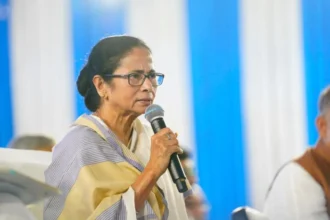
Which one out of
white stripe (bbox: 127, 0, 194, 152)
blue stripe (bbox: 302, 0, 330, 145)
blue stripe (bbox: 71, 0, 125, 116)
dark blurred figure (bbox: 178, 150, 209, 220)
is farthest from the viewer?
blue stripe (bbox: 71, 0, 125, 116)

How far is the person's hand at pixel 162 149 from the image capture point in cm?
152

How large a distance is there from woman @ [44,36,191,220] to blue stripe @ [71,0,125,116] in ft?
5.83

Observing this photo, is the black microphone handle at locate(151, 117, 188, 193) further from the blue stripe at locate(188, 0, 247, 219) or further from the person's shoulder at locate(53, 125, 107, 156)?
the blue stripe at locate(188, 0, 247, 219)

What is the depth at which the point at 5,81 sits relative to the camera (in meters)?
3.76

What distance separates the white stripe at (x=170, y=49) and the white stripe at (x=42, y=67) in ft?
1.34

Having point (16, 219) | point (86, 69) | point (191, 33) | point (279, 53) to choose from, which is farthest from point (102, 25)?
point (16, 219)

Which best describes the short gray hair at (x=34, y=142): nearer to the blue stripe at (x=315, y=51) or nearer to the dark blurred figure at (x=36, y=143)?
the dark blurred figure at (x=36, y=143)

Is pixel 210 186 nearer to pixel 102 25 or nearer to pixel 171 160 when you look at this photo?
pixel 102 25

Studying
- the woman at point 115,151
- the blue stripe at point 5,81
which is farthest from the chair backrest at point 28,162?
the blue stripe at point 5,81

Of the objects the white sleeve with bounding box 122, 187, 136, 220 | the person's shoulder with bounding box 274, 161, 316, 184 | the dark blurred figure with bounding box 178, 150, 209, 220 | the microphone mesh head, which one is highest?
the microphone mesh head

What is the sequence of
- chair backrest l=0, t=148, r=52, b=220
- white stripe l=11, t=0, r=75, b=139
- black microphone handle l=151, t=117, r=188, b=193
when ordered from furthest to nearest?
white stripe l=11, t=0, r=75, b=139 → chair backrest l=0, t=148, r=52, b=220 → black microphone handle l=151, t=117, r=188, b=193

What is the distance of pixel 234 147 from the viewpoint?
340 centimetres

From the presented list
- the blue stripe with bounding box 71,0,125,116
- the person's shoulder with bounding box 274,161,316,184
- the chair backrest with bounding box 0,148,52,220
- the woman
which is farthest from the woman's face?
the blue stripe with bounding box 71,0,125,116

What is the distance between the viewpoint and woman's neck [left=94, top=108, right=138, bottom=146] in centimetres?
175
